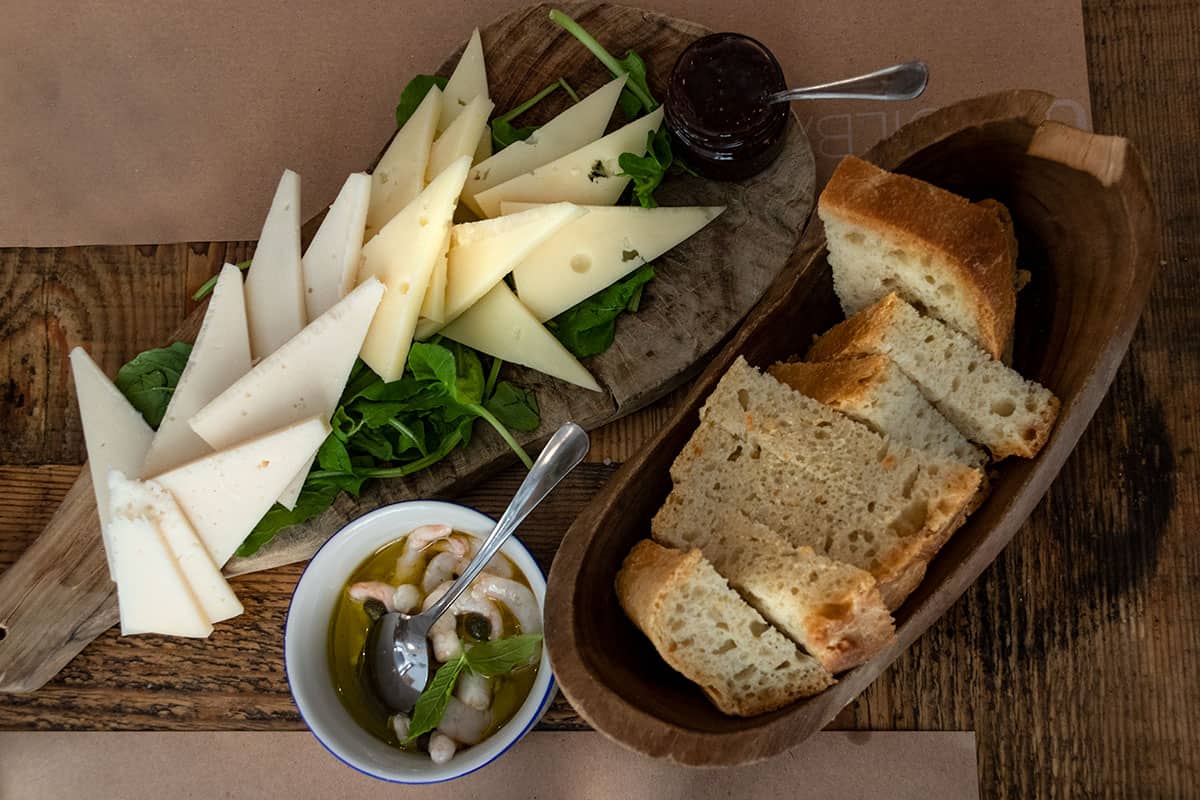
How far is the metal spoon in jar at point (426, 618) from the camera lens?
1847mm

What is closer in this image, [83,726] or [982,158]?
[982,158]

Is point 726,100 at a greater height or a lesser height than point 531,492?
greater

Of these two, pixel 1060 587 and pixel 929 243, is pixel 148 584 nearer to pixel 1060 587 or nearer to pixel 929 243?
pixel 929 243

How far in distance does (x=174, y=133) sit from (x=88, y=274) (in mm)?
406

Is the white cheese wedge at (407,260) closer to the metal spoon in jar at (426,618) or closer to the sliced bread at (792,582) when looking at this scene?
the metal spoon in jar at (426,618)

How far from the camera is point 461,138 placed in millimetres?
2010

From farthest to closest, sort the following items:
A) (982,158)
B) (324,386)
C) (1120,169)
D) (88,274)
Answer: (88,274) < (324,386) < (982,158) < (1120,169)

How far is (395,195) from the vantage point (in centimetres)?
204

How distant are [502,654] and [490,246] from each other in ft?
2.63

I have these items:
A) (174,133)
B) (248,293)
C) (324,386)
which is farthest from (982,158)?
(174,133)

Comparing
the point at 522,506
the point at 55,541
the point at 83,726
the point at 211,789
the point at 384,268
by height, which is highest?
the point at 384,268

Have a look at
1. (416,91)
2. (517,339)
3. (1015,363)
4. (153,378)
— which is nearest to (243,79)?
(416,91)

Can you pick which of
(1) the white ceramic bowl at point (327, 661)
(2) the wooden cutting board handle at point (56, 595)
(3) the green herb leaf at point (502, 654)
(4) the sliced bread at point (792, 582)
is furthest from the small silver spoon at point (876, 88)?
(2) the wooden cutting board handle at point (56, 595)

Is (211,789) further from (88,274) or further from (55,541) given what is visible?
(88,274)
